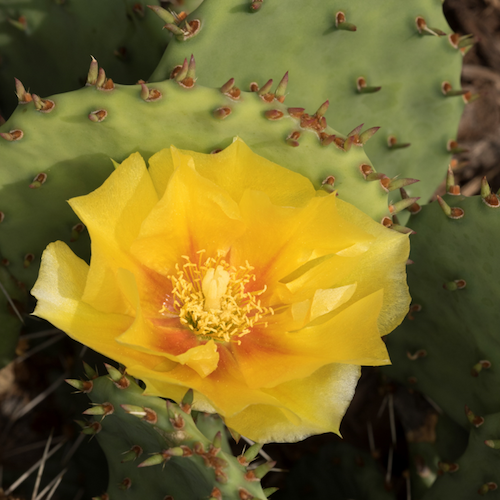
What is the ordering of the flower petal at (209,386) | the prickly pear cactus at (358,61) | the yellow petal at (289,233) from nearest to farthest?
the flower petal at (209,386), the yellow petal at (289,233), the prickly pear cactus at (358,61)

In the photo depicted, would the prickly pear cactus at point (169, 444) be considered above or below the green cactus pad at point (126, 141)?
below

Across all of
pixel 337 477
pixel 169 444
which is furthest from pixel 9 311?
pixel 337 477

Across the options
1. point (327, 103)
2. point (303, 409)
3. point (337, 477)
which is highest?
point (327, 103)

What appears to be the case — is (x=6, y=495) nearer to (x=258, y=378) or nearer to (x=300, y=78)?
(x=258, y=378)

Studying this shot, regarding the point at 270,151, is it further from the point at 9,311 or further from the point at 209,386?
the point at 9,311

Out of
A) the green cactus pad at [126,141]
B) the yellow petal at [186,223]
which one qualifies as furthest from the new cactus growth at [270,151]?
the yellow petal at [186,223]

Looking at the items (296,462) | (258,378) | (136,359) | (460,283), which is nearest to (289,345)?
(258,378)

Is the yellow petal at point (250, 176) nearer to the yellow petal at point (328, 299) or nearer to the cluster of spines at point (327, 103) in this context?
the cluster of spines at point (327, 103)
